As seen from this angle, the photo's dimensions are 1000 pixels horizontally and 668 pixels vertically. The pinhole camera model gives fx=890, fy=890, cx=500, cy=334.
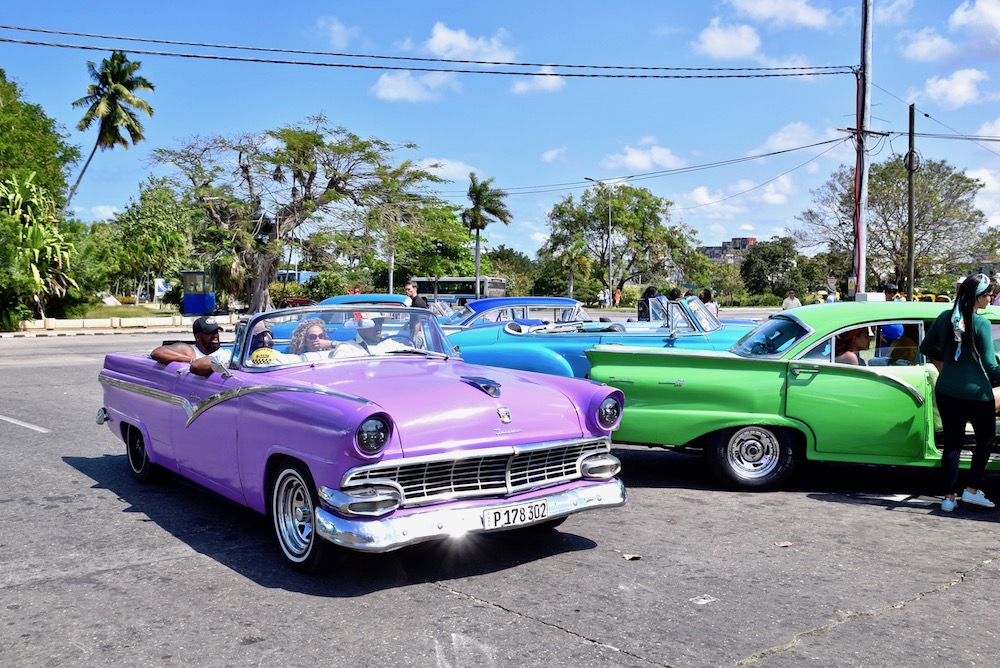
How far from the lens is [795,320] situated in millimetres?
7102

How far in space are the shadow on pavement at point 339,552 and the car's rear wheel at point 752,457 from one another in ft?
6.01

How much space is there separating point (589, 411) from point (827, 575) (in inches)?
61.2

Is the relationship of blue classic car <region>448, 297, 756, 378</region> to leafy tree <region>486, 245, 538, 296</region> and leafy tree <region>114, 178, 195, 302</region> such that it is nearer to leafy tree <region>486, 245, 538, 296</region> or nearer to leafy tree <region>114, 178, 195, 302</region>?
leafy tree <region>114, 178, 195, 302</region>

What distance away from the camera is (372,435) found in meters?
4.30

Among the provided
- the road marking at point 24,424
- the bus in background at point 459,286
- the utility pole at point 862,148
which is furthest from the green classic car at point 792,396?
the bus in background at point 459,286

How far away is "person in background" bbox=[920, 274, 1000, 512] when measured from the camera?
5.85 m

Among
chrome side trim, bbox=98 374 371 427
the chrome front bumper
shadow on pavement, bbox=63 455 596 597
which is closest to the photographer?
the chrome front bumper

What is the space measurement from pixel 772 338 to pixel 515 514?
336 cm

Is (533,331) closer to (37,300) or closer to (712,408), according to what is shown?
(712,408)

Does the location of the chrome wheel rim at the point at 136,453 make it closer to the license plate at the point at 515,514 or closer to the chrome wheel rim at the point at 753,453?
the license plate at the point at 515,514

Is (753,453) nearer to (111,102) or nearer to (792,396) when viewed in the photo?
(792,396)

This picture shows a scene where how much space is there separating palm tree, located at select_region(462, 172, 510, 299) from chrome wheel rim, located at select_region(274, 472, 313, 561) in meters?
55.0

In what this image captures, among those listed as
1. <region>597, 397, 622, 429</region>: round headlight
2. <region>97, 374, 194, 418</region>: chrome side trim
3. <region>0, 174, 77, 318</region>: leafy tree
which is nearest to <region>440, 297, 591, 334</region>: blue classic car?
<region>97, 374, 194, 418</region>: chrome side trim

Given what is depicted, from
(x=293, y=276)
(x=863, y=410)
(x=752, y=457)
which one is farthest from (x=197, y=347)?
(x=293, y=276)
